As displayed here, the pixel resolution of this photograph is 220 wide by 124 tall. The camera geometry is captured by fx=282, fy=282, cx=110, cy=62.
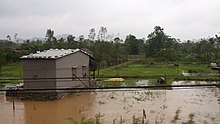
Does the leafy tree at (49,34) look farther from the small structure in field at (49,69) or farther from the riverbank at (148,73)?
the small structure in field at (49,69)

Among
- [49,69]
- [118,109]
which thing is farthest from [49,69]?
[118,109]

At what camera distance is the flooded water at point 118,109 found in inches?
425

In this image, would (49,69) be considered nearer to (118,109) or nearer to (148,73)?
(118,109)

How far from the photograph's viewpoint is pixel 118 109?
12648 mm

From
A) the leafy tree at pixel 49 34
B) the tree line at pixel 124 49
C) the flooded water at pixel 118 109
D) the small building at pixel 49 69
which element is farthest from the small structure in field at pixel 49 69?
the leafy tree at pixel 49 34

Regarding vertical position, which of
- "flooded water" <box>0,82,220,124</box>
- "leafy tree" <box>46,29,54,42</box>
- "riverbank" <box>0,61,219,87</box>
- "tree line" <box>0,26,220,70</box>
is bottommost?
"flooded water" <box>0,82,220,124</box>

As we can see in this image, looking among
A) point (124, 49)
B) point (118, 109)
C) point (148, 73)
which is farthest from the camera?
point (124, 49)

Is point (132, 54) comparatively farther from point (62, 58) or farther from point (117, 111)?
point (117, 111)

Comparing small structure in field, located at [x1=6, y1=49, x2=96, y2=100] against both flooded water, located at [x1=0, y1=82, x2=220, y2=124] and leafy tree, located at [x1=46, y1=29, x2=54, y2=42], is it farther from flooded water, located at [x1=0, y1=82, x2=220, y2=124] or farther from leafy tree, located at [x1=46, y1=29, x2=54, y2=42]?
leafy tree, located at [x1=46, y1=29, x2=54, y2=42]

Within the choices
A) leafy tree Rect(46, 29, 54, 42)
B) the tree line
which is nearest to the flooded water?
the tree line

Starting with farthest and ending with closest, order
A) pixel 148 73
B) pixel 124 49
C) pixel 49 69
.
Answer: pixel 124 49 → pixel 148 73 → pixel 49 69

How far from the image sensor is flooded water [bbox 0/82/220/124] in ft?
35.4

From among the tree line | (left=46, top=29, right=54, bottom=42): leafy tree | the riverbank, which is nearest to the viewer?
the riverbank

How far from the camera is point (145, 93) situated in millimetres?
17094
